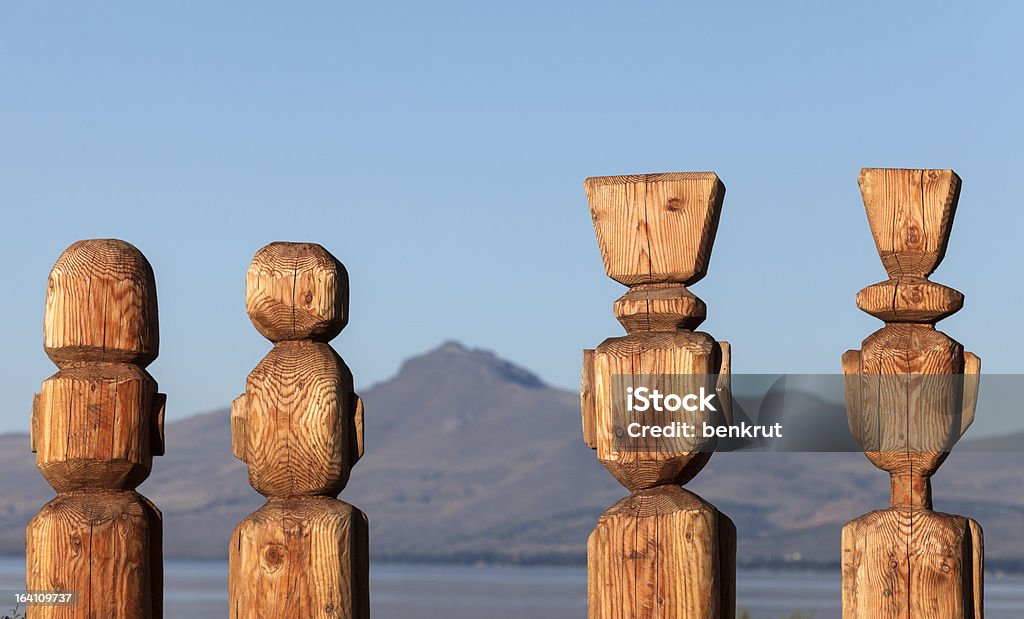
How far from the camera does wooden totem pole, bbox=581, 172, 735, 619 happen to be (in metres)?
4.40

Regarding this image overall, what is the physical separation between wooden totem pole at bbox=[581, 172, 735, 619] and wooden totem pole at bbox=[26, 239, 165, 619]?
4.73 ft

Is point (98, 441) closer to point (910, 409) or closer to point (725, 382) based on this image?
point (725, 382)

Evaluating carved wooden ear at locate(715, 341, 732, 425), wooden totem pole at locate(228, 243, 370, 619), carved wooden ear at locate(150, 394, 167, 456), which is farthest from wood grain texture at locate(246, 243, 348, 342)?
carved wooden ear at locate(715, 341, 732, 425)

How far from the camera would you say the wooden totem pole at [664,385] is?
173 inches

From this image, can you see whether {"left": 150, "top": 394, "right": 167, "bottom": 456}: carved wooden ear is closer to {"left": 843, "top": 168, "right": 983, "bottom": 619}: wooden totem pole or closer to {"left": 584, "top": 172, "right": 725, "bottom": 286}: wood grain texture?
{"left": 584, "top": 172, "right": 725, "bottom": 286}: wood grain texture

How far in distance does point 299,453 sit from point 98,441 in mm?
685

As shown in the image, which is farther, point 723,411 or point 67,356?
point 67,356

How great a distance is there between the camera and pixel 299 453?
465cm

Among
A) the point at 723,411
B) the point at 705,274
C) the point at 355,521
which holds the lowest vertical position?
the point at 355,521

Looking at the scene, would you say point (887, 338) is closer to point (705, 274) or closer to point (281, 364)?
point (705, 274)

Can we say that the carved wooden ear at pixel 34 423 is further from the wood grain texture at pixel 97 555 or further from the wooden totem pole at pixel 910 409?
the wooden totem pole at pixel 910 409

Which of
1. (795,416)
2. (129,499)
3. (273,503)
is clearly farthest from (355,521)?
(795,416)

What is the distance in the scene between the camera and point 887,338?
4.70 meters

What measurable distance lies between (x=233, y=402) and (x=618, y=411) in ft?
4.00
